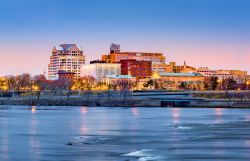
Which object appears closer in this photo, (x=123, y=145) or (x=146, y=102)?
(x=123, y=145)

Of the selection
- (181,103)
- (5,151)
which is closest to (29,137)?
(5,151)

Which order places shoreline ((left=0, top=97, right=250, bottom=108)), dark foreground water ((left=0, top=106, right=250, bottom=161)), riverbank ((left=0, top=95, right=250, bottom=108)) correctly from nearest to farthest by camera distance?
dark foreground water ((left=0, top=106, right=250, bottom=161))
shoreline ((left=0, top=97, right=250, bottom=108))
riverbank ((left=0, top=95, right=250, bottom=108))

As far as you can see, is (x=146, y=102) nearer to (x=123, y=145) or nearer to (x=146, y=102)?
(x=146, y=102)

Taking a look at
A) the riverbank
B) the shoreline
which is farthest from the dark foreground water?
the riverbank

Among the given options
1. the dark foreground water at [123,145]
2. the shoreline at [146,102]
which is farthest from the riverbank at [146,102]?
the dark foreground water at [123,145]

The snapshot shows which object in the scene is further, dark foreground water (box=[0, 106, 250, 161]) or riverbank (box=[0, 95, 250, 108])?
riverbank (box=[0, 95, 250, 108])

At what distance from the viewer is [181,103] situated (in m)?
136

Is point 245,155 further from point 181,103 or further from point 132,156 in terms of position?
point 181,103

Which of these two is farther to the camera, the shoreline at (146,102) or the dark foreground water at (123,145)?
the shoreline at (146,102)

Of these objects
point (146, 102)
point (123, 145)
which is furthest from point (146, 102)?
point (123, 145)

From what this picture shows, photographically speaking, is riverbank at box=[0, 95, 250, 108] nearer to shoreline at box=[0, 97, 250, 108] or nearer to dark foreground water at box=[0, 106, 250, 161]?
shoreline at box=[0, 97, 250, 108]

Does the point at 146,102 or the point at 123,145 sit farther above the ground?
the point at 146,102

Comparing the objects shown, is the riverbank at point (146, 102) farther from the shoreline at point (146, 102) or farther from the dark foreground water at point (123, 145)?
the dark foreground water at point (123, 145)

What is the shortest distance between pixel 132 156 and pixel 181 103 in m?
107
